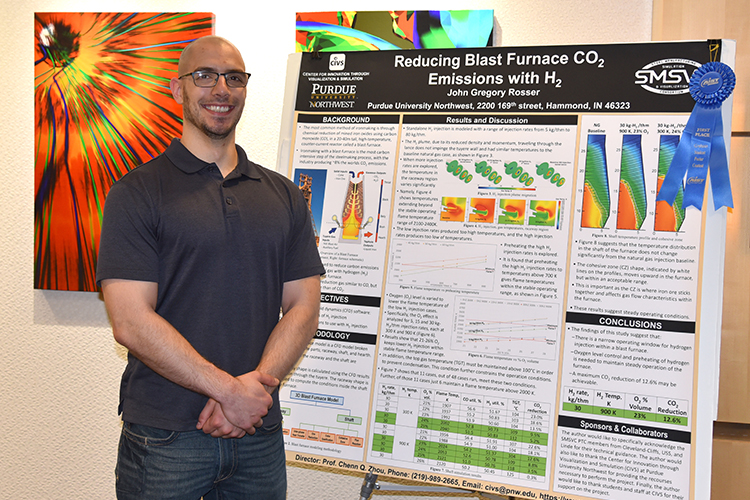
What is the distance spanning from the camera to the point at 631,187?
1.57 m

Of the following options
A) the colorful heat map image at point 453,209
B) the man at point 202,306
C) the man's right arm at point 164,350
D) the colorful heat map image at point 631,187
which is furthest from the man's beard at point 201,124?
the colorful heat map image at point 631,187

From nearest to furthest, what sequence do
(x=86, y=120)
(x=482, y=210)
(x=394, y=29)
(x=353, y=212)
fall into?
(x=482, y=210), (x=353, y=212), (x=394, y=29), (x=86, y=120)

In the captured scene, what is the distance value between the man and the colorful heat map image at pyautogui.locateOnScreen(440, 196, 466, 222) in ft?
1.53

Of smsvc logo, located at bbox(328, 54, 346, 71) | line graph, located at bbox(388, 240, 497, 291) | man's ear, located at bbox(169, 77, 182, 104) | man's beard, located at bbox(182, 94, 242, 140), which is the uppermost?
smsvc logo, located at bbox(328, 54, 346, 71)

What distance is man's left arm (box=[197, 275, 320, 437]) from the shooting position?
4.35ft

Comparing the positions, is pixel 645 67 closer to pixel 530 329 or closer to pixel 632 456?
pixel 530 329

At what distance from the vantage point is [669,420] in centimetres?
146

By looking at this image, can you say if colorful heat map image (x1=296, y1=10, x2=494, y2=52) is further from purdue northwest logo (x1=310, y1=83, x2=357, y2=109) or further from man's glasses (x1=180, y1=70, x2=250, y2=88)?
man's glasses (x1=180, y1=70, x2=250, y2=88)

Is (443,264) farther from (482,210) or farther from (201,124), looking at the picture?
(201,124)

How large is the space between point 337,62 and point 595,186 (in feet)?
2.95

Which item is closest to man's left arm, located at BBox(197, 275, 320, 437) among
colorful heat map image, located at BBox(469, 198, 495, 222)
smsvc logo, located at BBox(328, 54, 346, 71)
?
colorful heat map image, located at BBox(469, 198, 495, 222)

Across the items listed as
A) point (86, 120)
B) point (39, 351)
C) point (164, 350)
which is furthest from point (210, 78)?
point (39, 351)

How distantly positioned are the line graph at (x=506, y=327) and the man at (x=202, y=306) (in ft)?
1.41

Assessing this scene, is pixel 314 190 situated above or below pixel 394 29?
below
